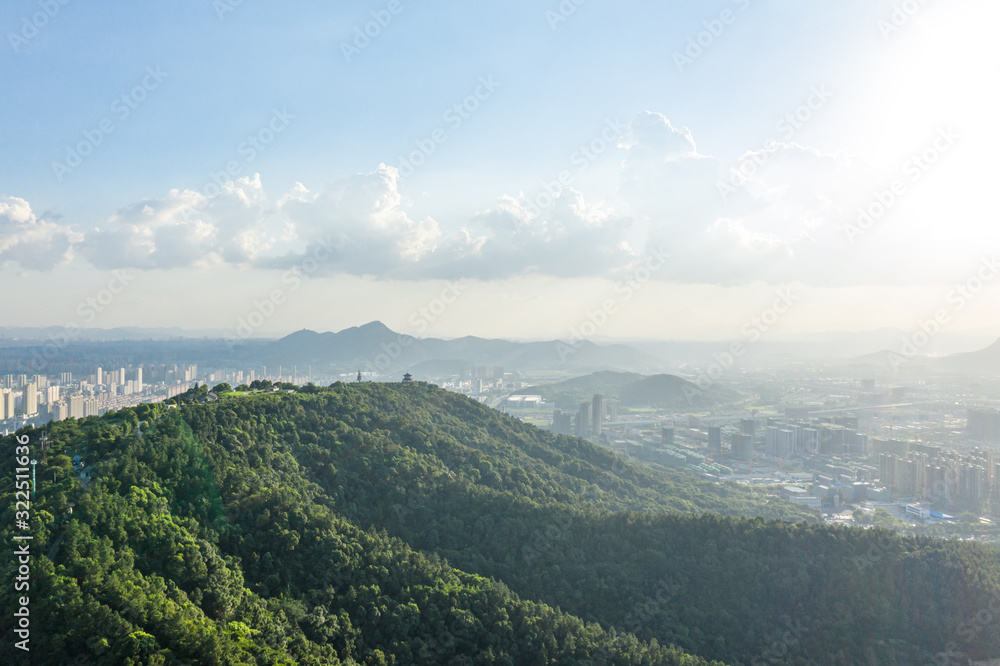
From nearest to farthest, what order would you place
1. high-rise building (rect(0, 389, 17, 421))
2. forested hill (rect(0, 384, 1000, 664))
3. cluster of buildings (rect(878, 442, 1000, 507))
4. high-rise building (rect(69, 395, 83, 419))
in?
forested hill (rect(0, 384, 1000, 664))
cluster of buildings (rect(878, 442, 1000, 507))
high-rise building (rect(0, 389, 17, 421))
high-rise building (rect(69, 395, 83, 419))

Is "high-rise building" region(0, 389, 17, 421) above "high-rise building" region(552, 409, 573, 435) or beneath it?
above

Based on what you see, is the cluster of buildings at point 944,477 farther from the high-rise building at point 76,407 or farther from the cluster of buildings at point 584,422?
the high-rise building at point 76,407

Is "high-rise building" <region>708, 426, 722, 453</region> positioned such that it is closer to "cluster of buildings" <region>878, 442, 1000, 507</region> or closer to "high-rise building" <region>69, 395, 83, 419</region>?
"cluster of buildings" <region>878, 442, 1000, 507</region>

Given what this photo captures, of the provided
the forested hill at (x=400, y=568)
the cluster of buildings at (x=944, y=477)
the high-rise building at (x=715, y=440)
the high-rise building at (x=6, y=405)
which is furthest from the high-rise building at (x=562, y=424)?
the high-rise building at (x=6, y=405)

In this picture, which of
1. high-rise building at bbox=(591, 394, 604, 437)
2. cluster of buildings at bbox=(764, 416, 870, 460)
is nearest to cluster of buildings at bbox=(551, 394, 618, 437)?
high-rise building at bbox=(591, 394, 604, 437)

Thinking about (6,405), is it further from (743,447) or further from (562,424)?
(743,447)

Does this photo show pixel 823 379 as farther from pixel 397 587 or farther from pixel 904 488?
pixel 397 587

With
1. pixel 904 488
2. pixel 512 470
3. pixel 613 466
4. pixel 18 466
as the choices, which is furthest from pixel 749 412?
pixel 18 466

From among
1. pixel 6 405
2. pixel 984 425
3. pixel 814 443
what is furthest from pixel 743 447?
pixel 6 405
